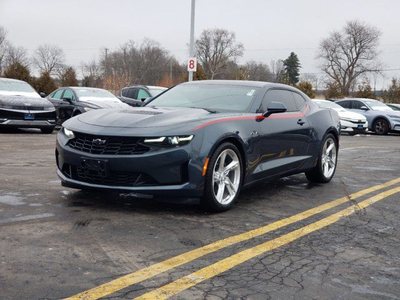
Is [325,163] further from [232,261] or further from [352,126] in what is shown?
[352,126]

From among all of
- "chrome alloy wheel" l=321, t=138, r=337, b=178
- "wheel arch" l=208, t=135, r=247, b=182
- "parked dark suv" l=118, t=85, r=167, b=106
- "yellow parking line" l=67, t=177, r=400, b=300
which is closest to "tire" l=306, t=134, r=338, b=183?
"chrome alloy wheel" l=321, t=138, r=337, b=178

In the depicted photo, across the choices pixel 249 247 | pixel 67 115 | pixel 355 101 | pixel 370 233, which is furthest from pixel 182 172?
pixel 355 101

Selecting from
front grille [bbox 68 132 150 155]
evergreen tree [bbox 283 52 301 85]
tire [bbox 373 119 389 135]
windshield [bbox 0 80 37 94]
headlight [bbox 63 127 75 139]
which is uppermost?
evergreen tree [bbox 283 52 301 85]

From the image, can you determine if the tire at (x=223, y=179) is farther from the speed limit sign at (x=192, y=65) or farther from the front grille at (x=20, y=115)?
the speed limit sign at (x=192, y=65)

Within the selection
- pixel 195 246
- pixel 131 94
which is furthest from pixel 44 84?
pixel 195 246

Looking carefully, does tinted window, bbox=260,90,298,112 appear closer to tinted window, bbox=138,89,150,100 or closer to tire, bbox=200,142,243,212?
tire, bbox=200,142,243,212

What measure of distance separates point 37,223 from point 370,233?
9.51 ft

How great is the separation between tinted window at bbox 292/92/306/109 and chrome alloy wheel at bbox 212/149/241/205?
1.98 m

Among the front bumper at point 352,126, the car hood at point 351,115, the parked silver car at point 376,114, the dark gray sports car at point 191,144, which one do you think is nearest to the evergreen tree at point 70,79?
the parked silver car at point 376,114

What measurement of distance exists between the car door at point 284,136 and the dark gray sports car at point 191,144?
12 mm

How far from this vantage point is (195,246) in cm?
401

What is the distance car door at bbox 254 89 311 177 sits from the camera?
5.83m

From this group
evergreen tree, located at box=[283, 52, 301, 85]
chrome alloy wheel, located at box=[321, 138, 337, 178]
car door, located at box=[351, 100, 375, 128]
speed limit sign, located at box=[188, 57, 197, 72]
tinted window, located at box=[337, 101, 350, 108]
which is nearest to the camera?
chrome alloy wheel, located at box=[321, 138, 337, 178]

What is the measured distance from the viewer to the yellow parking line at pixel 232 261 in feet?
10.1
